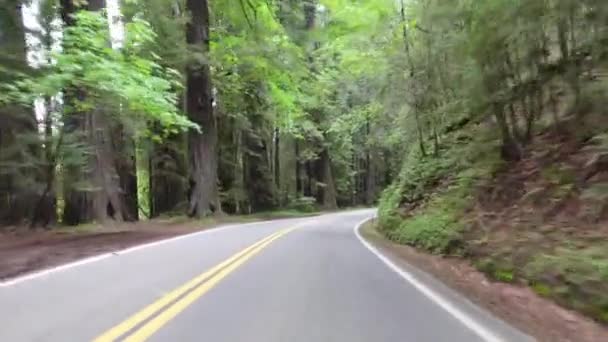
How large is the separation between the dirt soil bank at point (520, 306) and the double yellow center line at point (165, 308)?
359 centimetres

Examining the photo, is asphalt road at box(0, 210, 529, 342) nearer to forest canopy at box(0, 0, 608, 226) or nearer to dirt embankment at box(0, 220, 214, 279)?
dirt embankment at box(0, 220, 214, 279)

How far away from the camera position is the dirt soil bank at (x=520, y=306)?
6.39 metres

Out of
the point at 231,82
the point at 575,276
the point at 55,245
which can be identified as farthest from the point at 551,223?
the point at 231,82

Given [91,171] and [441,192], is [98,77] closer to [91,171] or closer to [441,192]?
[91,171]

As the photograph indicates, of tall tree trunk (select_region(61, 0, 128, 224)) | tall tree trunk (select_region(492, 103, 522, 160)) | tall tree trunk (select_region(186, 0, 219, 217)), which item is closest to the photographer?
tall tree trunk (select_region(492, 103, 522, 160))

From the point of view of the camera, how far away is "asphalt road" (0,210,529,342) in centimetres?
613

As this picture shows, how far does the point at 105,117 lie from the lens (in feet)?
74.3

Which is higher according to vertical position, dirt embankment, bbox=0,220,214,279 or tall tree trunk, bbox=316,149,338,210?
tall tree trunk, bbox=316,149,338,210

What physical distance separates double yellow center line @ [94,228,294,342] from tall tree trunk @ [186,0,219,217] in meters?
17.5

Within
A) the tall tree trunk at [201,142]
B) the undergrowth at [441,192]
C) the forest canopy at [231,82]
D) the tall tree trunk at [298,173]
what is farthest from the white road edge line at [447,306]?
the tall tree trunk at [298,173]

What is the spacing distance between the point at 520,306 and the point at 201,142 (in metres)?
22.9

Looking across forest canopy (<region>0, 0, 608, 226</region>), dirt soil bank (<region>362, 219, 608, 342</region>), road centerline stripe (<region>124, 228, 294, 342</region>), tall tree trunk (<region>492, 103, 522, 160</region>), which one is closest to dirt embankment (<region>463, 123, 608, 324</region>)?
dirt soil bank (<region>362, 219, 608, 342</region>)

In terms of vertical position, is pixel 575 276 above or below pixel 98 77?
below

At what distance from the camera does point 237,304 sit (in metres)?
7.66
